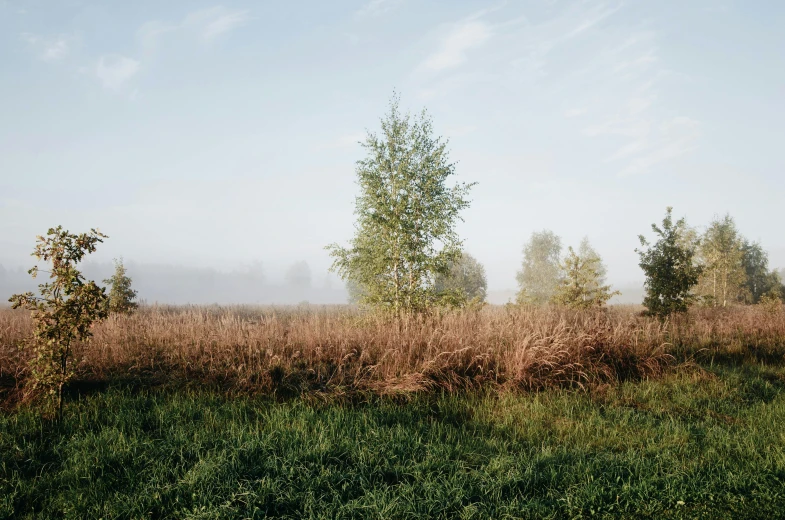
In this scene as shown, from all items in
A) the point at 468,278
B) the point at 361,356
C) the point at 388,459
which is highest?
the point at 468,278

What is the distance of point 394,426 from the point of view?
18.9 feet

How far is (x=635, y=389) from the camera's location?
802cm

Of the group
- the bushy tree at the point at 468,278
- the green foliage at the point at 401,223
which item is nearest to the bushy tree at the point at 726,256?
the bushy tree at the point at 468,278

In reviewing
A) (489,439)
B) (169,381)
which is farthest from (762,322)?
(169,381)

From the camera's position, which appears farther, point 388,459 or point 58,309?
point 58,309

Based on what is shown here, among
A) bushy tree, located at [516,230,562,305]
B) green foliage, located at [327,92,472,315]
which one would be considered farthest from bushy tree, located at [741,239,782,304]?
green foliage, located at [327,92,472,315]

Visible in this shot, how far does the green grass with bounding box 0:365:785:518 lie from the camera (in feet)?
12.7

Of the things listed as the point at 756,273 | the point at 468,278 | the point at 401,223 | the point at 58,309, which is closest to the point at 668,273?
the point at 401,223

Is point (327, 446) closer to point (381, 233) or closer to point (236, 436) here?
point (236, 436)

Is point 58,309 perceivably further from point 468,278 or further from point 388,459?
point 468,278

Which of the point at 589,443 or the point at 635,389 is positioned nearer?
the point at 589,443

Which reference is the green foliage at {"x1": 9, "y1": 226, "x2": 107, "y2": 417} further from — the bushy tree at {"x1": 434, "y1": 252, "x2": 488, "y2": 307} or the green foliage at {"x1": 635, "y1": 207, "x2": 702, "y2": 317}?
the bushy tree at {"x1": 434, "y1": 252, "x2": 488, "y2": 307}

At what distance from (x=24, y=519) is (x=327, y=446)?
8.44 ft

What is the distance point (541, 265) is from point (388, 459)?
59.9 metres
